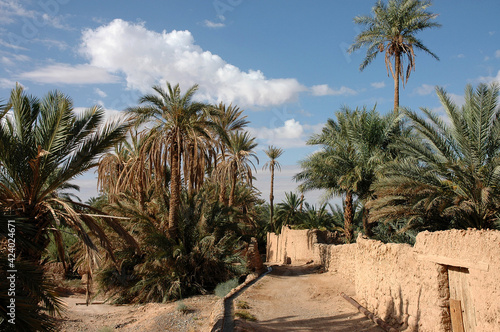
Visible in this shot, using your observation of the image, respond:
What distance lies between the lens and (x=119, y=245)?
17.5 m

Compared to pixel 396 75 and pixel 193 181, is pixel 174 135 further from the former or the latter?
pixel 396 75

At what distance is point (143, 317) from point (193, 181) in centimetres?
652

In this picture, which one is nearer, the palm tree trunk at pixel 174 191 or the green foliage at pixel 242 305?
the green foliage at pixel 242 305

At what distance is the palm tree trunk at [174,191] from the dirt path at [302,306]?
4.30 m

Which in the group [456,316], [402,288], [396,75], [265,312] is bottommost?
[265,312]

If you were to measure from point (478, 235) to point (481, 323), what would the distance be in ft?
4.33

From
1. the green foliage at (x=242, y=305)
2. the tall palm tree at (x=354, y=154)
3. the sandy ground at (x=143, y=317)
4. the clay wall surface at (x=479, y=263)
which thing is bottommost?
the sandy ground at (x=143, y=317)

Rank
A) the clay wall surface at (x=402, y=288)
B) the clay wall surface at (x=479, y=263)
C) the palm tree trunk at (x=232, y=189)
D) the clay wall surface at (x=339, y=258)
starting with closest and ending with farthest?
1. the clay wall surface at (x=479, y=263)
2. the clay wall surface at (x=402, y=288)
3. the clay wall surface at (x=339, y=258)
4. the palm tree trunk at (x=232, y=189)

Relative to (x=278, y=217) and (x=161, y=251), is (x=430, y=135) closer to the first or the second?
(x=161, y=251)

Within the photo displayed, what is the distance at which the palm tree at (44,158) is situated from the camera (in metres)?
7.26

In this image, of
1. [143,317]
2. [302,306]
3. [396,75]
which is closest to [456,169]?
[302,306]

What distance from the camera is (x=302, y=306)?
470 inches

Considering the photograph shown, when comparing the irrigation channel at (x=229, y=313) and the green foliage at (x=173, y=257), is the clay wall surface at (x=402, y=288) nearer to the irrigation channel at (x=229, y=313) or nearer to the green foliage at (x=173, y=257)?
the irrigation channel at (x=229, y=313)

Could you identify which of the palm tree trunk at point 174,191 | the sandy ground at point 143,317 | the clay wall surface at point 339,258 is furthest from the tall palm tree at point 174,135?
the clay wall surface at point 339,258
